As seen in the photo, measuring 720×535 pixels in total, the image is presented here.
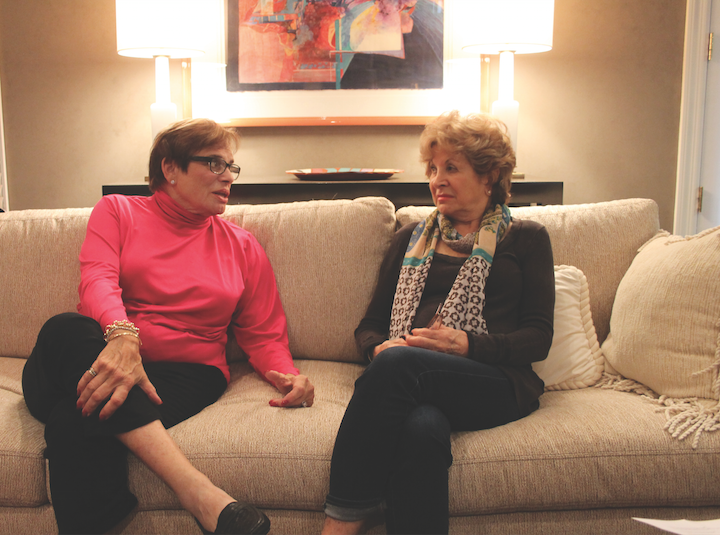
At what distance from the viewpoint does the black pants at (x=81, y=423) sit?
1.18 metres

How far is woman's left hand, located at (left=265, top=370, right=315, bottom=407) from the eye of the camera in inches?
56.2

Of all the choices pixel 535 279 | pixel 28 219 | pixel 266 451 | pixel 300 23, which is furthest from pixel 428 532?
pixel 300 23

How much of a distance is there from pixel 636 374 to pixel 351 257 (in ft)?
2.77

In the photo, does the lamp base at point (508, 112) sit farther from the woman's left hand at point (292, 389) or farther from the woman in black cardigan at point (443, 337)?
the woman's left hand at point (292, 389)

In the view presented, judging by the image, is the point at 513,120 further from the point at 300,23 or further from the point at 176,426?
the point at 176,426

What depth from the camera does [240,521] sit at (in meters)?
1.14

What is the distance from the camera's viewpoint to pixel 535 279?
1.49 metres

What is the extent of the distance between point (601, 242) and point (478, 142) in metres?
0.53

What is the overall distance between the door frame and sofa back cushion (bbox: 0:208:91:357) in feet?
9.04

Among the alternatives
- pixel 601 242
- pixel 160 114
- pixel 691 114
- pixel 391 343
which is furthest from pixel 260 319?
pixel 691 114

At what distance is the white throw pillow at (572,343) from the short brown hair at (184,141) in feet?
3.39

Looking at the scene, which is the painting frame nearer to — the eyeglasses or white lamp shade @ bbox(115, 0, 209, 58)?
white lamp shade @ bbox(115, 0, 209, 58)

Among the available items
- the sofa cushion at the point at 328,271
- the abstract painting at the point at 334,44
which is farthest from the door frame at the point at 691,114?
the sofa cushion at the point at 328,271

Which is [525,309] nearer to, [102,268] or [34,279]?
[102,268]
